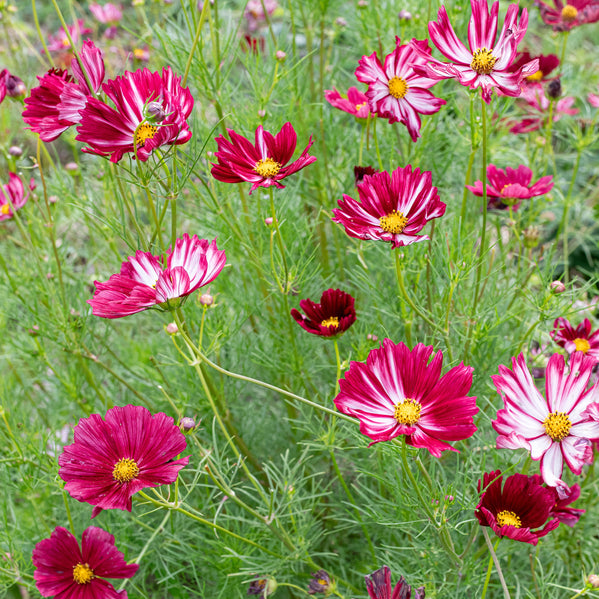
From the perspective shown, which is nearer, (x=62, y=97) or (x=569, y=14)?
(x=62, y=97)

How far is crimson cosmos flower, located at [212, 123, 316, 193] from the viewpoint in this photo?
738 mm

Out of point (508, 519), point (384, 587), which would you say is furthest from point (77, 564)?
point (508, 519)

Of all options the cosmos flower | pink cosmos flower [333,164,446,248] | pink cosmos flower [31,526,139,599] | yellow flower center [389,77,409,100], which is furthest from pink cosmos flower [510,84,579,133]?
pink cosmos flower [31,526,139,599]

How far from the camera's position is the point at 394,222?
0.69 meters

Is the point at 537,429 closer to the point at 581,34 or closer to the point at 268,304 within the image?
the point at 268,304

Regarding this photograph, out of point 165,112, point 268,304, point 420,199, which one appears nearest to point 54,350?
point 268,304

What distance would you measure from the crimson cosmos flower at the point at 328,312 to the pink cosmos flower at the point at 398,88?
228 mm

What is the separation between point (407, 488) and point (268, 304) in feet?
1.55

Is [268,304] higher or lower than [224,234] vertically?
lower

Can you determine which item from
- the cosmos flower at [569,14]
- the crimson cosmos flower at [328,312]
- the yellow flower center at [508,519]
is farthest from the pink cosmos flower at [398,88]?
the cosmos flower at [569,14]

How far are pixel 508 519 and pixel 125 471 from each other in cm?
41

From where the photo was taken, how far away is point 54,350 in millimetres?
1321

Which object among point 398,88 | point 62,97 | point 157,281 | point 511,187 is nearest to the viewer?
point 157,281

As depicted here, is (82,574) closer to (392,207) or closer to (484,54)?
(392,207)
